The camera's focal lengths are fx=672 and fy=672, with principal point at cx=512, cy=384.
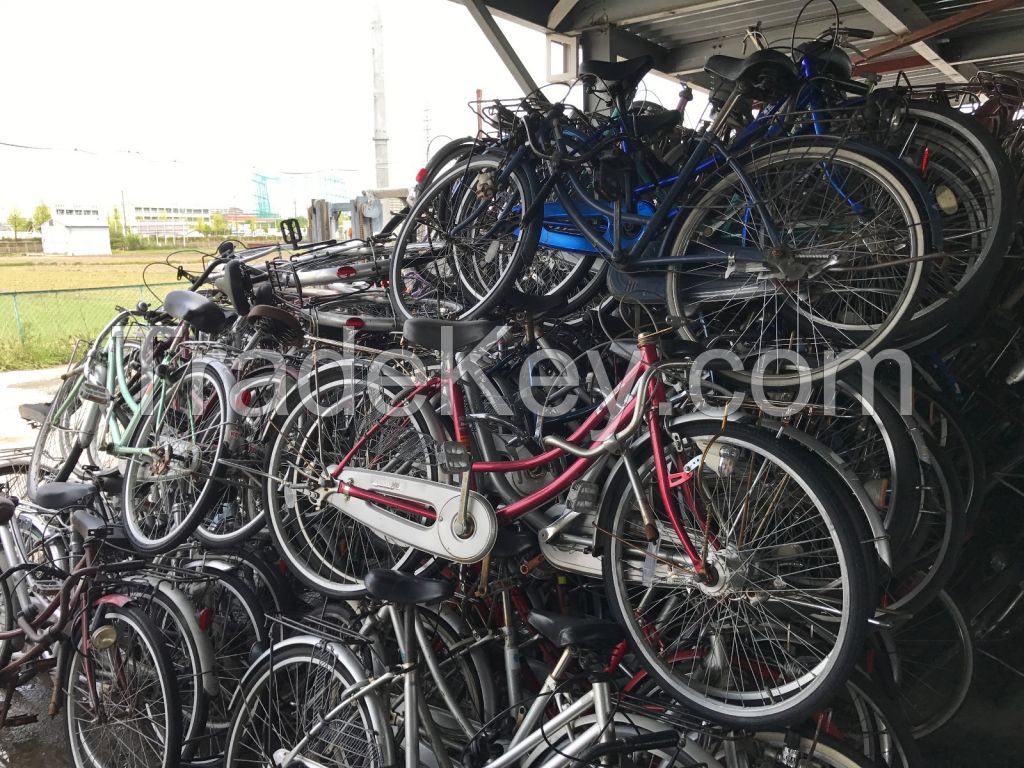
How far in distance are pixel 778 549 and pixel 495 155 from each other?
205 centimetres

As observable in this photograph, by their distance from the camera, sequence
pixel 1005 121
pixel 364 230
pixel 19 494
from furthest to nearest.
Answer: pixel 364 230
pixel 19 494
pixel 1005 121

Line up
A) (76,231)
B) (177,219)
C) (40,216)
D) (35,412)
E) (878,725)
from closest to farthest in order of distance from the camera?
(878,725)
(35,412)
(177,219)
(76,231)
(40,216)

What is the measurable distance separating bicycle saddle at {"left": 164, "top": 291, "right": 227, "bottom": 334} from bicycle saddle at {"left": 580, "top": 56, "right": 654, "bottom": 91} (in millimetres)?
2030

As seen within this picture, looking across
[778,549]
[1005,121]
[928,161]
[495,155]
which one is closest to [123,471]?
[495,155]

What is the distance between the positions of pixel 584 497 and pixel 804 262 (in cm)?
109

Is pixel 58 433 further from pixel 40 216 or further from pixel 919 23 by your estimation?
pixel 919 23

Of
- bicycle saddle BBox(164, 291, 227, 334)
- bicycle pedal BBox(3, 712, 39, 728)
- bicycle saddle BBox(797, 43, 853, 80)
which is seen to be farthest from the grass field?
bicycle saddle BBox(797, 43, 853, 80)

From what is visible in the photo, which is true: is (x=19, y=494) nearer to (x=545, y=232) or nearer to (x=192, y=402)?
(x=192, y=402)

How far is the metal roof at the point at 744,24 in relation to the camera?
465 cm

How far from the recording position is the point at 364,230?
595 centimetres

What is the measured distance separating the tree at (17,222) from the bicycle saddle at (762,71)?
7046 mm

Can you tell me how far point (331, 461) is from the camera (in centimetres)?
292

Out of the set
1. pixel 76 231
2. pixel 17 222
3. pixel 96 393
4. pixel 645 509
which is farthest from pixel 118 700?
pixel 17 222

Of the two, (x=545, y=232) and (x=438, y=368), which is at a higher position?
(x=545, y=232)
